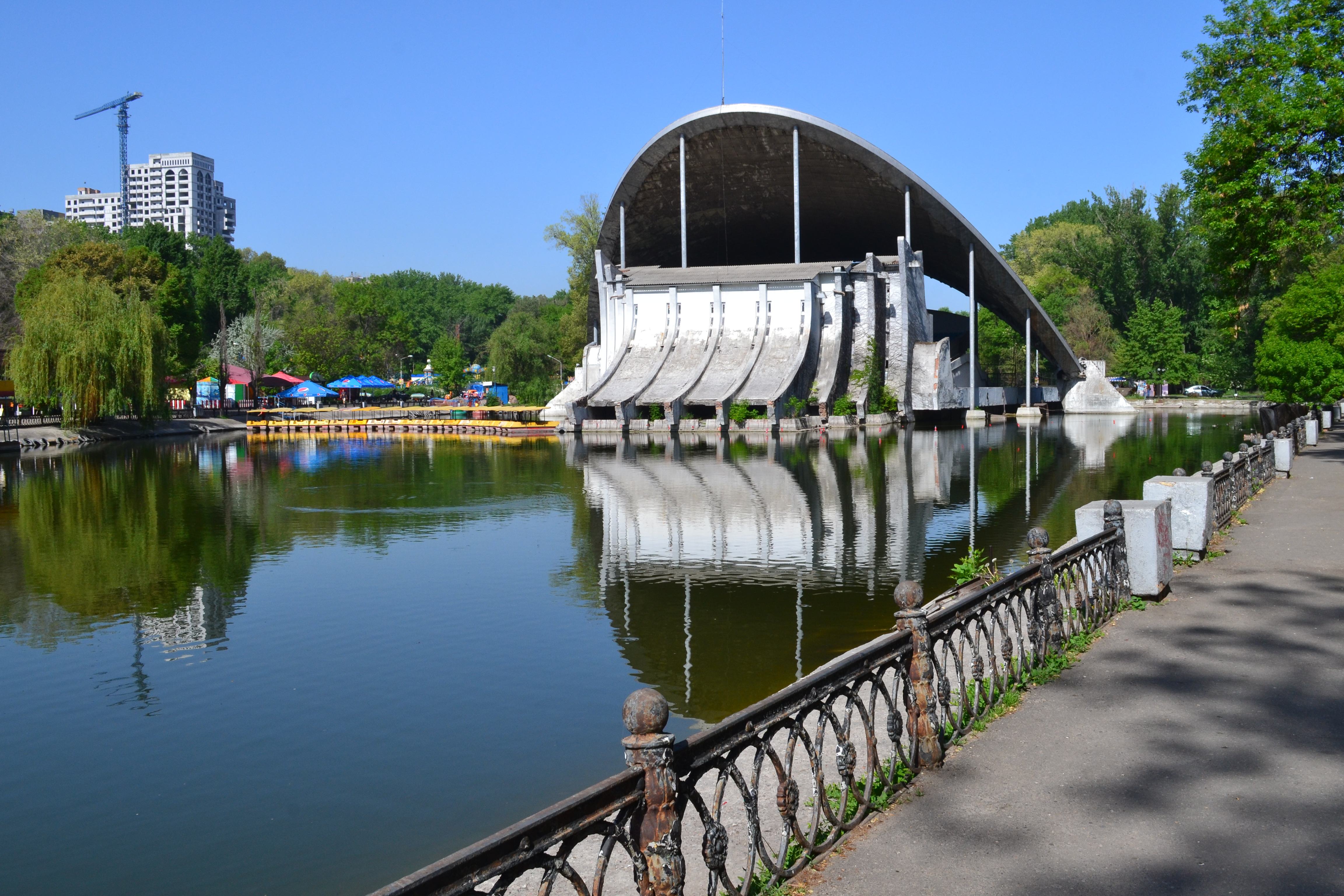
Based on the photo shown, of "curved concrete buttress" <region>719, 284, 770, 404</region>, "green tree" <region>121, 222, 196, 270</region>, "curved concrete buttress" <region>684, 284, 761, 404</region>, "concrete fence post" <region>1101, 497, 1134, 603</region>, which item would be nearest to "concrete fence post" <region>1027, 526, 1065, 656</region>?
"concrete fence post" <region>1101, 497, 1134, 603</region>

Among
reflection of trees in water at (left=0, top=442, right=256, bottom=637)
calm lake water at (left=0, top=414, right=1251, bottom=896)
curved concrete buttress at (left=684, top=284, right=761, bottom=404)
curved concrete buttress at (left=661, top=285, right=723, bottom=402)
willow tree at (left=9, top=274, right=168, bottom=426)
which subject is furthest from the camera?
curved concrete buttress at (left=661, top=285, right=723, bottom=402)

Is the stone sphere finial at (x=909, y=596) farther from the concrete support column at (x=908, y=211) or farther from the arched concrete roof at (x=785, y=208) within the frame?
the concrete support column at (x=908, y=211)

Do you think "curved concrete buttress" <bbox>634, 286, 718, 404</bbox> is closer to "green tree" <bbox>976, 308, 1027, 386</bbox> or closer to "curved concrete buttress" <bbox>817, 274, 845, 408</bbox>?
"curved concrete buttress" <bbox>817, 274, 845, 408</bbox>

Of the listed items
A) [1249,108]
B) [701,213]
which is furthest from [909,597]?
[701,213]

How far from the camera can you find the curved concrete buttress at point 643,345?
5044cm

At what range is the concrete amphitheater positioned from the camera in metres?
49.8

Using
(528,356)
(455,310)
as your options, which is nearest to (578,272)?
(528,356)

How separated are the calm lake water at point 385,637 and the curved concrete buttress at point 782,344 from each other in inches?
828

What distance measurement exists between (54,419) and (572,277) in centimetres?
4178

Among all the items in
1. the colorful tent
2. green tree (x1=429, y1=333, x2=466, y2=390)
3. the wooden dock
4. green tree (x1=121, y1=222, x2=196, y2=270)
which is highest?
green tree (x1=121, y1=222, x2=196, y2=270)

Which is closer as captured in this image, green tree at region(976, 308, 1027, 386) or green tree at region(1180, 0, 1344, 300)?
green tree at region(1180, 0, 1344, 300)

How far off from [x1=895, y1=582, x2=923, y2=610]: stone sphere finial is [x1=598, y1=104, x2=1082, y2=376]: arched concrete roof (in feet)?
160

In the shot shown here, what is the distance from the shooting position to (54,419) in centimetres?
4975

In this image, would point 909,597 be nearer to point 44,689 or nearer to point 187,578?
point 44,689
